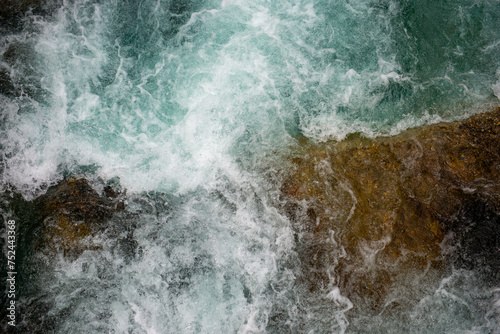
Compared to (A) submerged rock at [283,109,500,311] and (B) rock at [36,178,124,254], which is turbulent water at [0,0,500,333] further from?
(A) submerged rock at [283,109,500,311]

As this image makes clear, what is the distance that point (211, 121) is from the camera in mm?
9664

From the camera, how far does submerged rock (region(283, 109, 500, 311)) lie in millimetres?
8688

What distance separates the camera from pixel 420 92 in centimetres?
973

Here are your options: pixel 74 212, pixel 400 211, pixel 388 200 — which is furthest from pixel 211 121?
pixel 400 211

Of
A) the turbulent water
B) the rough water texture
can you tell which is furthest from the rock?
the rough water texture

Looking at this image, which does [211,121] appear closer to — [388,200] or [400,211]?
[388,200]

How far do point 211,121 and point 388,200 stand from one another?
625cm

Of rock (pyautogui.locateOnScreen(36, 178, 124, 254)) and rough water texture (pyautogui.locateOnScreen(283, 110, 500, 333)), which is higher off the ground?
rough water texture (pyautogui.locateOnScreen(283, 110, 500, 333))

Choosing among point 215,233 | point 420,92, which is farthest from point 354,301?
point 420,92

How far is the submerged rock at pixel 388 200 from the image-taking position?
28.5 feet

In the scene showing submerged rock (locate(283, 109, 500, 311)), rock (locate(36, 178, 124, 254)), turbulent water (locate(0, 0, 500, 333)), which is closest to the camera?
turbulent water (locate(0, 0, 500, 333))

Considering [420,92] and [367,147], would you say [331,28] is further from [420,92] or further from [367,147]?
[367,147]

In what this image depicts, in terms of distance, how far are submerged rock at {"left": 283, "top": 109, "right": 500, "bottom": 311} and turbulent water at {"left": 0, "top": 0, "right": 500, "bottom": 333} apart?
1.75 feet

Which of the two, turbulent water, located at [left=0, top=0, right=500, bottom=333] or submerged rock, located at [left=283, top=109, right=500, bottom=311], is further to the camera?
submerged rock, located at [left=283, top=109, right=500, bottom=311]
